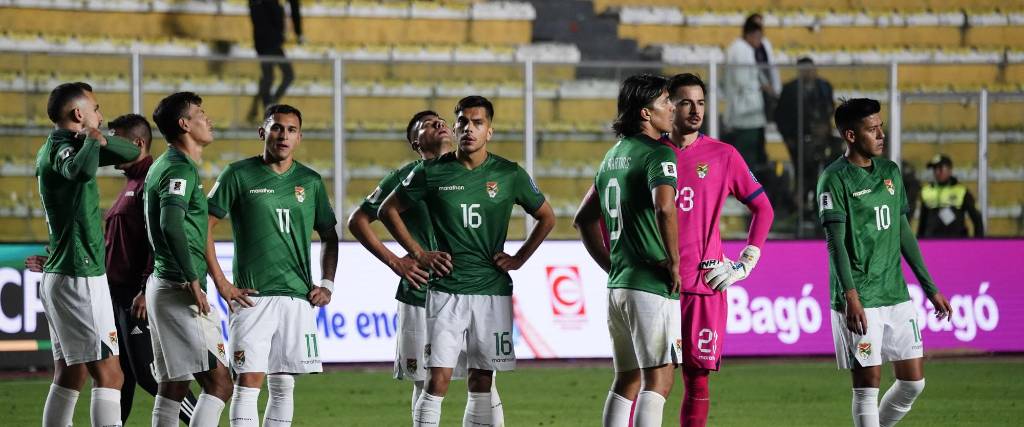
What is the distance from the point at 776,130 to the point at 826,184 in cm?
702

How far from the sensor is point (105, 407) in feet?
23.3

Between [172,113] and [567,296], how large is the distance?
22.1 feet

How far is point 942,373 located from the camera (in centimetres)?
1256

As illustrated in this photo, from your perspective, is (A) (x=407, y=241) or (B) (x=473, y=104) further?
(A) (x=407, y=241)

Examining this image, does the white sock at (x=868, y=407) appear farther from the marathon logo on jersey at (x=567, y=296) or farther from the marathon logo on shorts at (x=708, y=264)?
the marathon logo on jersey at (x=567, y=296)

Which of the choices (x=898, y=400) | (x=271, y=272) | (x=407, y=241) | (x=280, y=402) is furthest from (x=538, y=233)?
(x=898, y=400)

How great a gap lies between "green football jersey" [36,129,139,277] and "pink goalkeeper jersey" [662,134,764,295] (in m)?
2.50

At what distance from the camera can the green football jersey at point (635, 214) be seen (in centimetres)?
663

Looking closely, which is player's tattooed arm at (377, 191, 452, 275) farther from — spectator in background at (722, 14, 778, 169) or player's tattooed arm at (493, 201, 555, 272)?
spectator in background at (722, 14, 778, 169)

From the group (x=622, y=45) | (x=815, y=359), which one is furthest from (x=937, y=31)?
(x=815, y=359)

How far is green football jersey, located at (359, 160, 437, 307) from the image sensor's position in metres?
7.93

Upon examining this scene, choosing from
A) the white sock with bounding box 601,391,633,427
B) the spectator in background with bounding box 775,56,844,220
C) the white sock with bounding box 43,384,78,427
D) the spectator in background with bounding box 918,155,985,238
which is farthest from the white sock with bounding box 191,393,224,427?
the spectator in background with bounding box 918,155,985,238

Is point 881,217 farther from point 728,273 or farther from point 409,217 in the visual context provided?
point 409,217

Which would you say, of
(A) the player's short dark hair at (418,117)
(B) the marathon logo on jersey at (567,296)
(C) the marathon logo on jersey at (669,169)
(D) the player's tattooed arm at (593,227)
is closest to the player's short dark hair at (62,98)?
(A) the player's short dark hair at (418,117)
